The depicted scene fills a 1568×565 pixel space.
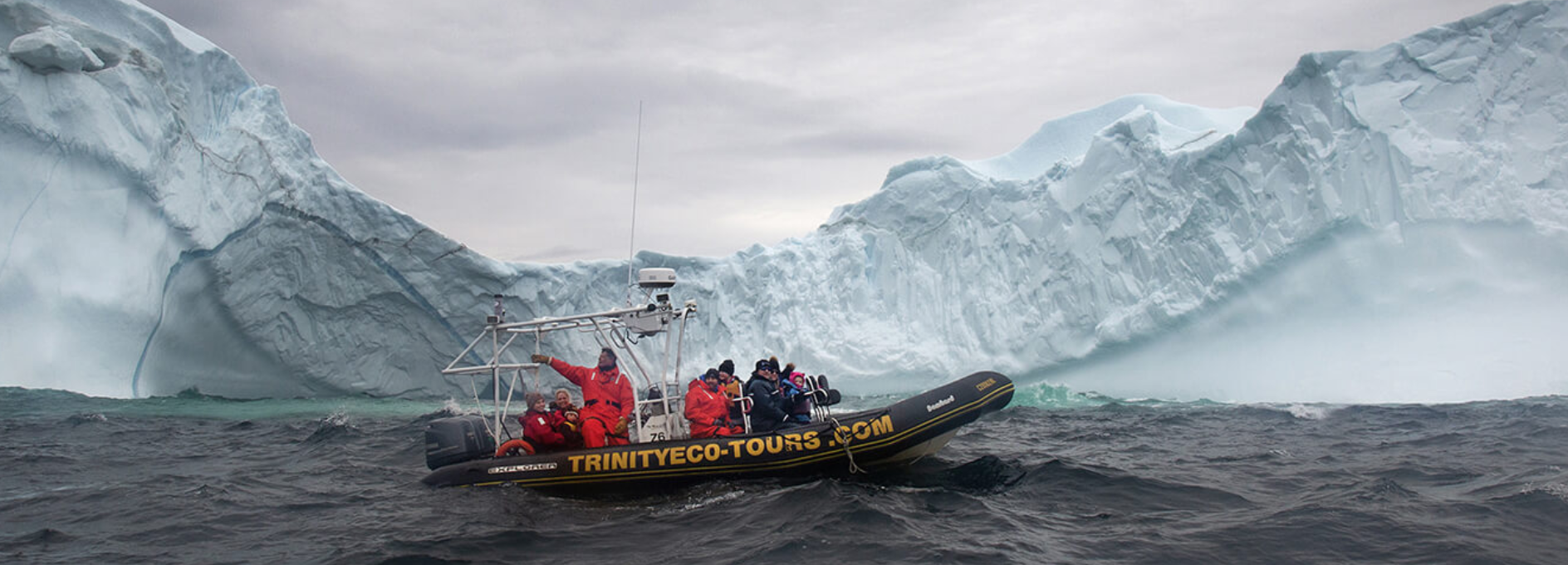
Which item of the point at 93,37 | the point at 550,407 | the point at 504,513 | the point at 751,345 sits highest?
the point at 93,37

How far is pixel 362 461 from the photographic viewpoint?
364 inches

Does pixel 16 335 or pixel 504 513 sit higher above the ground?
pixel 16 335

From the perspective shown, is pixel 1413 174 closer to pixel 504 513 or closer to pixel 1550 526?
pixel 1550 526

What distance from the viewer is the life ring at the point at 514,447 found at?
746 cm

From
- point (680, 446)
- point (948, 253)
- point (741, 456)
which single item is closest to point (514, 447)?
point (680, 446)

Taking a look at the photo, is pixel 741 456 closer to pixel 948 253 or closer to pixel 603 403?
pixel 603 403

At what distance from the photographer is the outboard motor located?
297 inches

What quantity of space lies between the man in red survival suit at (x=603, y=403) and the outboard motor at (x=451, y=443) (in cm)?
111

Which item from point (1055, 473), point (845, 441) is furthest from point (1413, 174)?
point (845, 441)

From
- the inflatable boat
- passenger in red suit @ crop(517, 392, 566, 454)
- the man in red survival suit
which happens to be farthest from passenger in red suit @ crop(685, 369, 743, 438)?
passenger in red suit @ crop(517, 392, 566, 454)

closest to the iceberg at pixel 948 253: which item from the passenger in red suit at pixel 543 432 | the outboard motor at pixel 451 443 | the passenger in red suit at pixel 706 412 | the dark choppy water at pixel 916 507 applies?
the dark choppy water at pixel 916 507

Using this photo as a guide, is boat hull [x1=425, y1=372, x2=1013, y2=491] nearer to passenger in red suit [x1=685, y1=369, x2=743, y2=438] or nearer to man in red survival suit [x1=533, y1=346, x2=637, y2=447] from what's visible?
man in red survival suit [x1=533, y1=346, x2=637, y2=447]

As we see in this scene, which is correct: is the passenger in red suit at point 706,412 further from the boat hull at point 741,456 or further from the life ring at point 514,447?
the life ring at point 514,447

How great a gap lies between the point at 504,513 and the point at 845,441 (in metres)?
2.60
